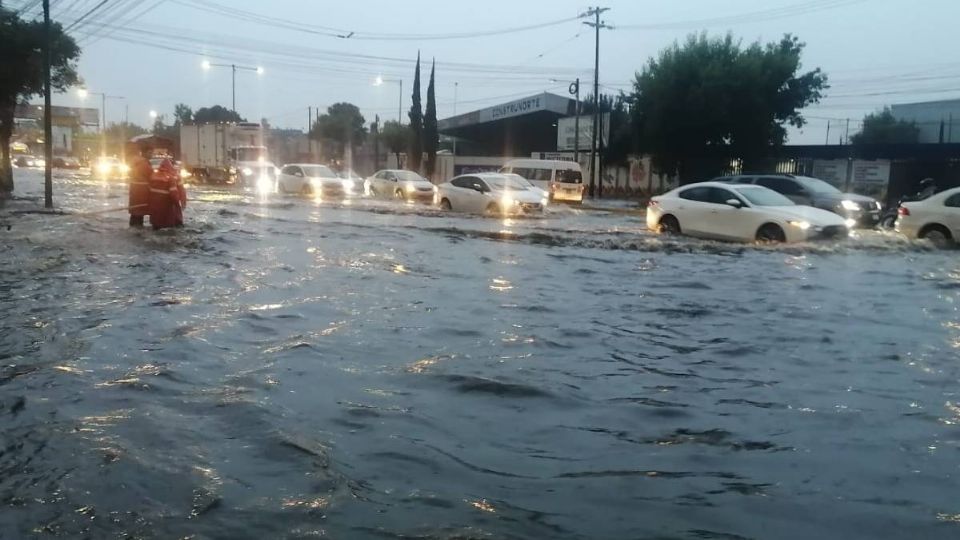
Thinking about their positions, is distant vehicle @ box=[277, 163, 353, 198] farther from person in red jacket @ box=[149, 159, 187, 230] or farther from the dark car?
the dark car

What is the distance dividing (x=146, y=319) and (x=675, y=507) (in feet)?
19.5

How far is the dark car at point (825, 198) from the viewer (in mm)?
19672

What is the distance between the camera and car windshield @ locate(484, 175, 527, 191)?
25.2 meters

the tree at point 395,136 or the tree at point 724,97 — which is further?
the tree at point 395,136

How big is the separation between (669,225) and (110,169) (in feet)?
135

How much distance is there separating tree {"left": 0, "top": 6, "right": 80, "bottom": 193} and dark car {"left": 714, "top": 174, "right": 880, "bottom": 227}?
19.8 meters

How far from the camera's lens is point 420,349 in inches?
285

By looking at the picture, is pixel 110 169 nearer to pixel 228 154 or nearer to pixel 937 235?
pixel 228 154

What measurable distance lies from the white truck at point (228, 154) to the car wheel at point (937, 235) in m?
33.7

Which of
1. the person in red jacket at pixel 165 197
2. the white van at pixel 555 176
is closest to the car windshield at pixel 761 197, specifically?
the person in red jacket at pixel 165 197

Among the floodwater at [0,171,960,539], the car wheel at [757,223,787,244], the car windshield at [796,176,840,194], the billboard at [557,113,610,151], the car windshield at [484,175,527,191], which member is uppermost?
the billboard at [557,113,610,151]

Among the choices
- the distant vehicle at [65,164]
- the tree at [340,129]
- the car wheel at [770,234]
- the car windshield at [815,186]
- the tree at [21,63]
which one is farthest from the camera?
the tree at [340,129]

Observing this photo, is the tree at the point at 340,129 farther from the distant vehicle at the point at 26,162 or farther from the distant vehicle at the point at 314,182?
the distant vehicle at the point at 314,182

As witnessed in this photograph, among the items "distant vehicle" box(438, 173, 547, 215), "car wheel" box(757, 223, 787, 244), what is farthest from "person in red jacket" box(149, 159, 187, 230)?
"car wheel" box(757, 223, 787, 244)
